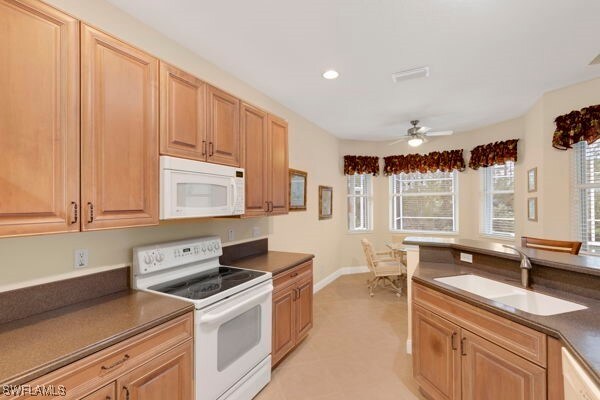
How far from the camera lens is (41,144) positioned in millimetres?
1256

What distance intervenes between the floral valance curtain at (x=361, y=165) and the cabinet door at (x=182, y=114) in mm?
4043

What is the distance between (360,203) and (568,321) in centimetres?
479

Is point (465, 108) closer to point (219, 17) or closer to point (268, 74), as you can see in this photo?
point (268, 74)

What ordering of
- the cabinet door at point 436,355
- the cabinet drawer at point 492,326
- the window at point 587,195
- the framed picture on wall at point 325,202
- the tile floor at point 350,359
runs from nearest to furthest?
the cabinet drawer at point 492,326 < the cabinet door at point 436,355 < the tile floor at point 350,359 < the window at point 587,195 < the framed picture on wall at point 325,202

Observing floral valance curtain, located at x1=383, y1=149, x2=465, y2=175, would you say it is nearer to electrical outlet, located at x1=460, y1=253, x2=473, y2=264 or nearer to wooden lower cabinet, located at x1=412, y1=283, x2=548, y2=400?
electrical outlet, located at x1=460, y1=253, x2=473, y2=264

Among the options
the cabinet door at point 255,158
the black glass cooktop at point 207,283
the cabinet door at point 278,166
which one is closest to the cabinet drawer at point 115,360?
the black glass cooktop at point 207,283

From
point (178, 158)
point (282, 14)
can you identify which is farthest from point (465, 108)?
point (178, 158)

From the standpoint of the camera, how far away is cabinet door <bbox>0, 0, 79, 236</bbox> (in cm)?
117

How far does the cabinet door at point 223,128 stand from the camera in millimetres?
2158

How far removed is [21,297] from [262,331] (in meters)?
1.48

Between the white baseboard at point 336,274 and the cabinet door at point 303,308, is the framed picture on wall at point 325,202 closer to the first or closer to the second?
the white baseboard at point 336,274

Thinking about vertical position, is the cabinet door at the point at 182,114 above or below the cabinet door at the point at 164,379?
above

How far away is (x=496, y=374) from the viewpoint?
1.50m

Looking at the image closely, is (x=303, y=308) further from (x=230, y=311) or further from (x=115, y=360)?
(x=115, y=360)
